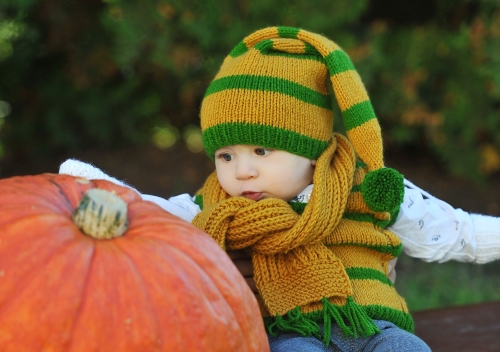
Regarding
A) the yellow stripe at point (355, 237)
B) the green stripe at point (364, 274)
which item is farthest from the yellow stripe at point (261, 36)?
the green stripe at point (364, 274)

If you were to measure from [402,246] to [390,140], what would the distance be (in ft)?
10.7


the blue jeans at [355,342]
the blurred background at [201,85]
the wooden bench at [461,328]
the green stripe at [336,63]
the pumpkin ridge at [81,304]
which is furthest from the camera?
the blurred background at [201,85]

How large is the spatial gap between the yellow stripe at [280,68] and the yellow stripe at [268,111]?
0.07 m

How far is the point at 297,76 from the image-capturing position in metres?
1.85

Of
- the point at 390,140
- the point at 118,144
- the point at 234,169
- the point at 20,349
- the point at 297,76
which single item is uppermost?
the point at 297,76

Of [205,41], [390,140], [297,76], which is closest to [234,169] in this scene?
[297,76]

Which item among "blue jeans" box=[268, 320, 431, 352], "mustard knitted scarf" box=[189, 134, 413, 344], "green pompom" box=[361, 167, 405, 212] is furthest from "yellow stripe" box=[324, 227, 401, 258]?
"blue jeans" box=[268, 320, 431, 352]

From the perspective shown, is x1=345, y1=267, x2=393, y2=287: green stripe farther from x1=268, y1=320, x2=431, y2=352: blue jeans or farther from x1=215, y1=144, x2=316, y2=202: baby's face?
x1=215, y1=144, x2=316, y2=202: baby's face

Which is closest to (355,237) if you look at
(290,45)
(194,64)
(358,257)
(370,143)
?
(358,257)

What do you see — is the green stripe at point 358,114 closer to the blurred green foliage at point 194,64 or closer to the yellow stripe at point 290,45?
the yellow stripe at point 290,45

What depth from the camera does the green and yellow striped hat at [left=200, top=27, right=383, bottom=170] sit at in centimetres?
180

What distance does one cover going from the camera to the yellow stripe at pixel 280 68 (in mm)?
1841

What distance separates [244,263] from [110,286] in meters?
0.77

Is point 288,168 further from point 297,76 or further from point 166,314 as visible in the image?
point 166,314
